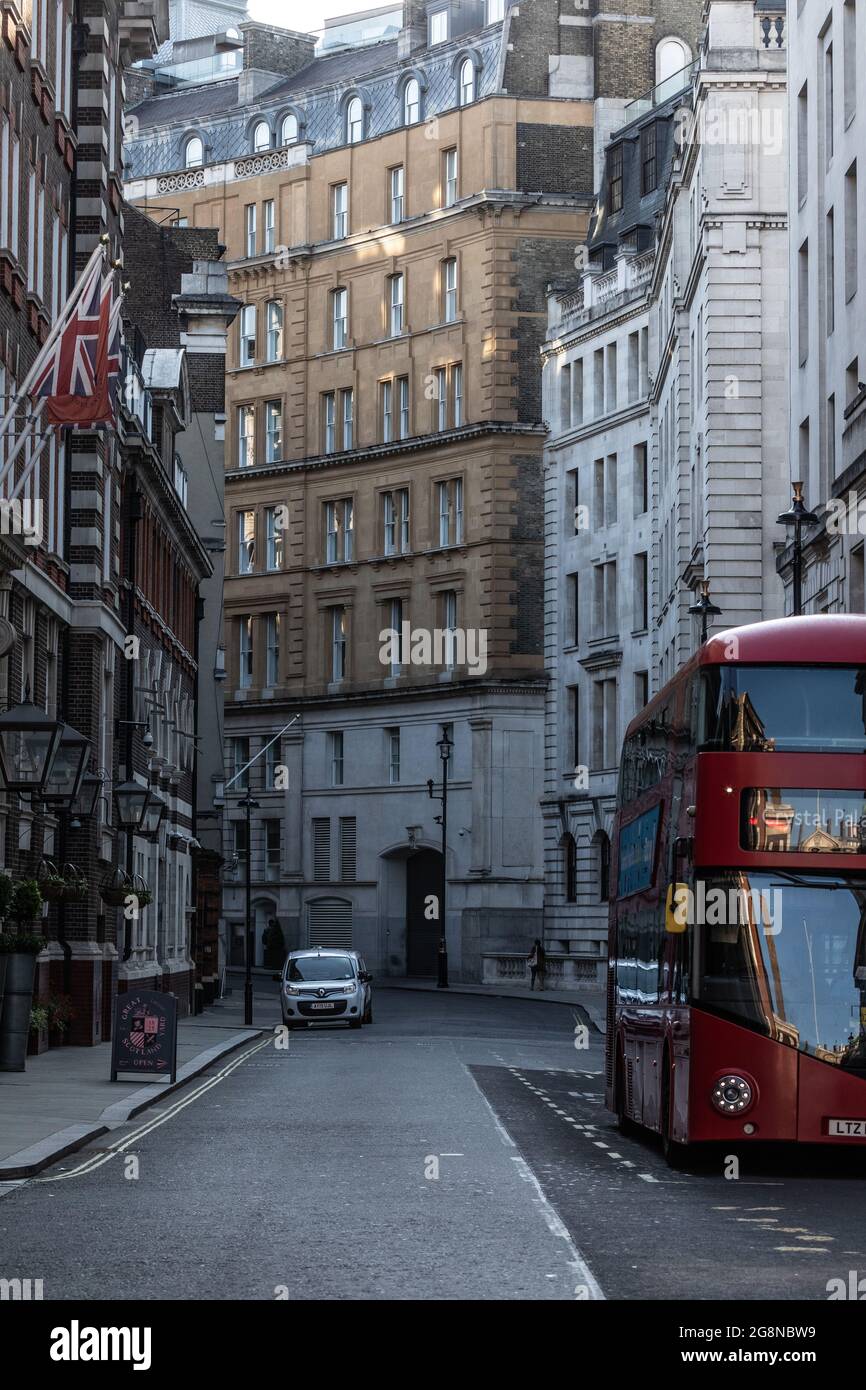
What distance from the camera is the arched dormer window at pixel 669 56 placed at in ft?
270

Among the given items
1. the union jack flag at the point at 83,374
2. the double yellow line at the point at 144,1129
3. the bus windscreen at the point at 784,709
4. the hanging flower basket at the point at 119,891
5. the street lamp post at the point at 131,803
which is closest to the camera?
the bus windscreen at the point at 784,709

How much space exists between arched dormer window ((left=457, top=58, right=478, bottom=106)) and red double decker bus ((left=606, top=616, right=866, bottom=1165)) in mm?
68949

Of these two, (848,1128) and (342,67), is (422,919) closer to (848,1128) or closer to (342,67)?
(342,67)

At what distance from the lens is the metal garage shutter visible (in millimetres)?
83562

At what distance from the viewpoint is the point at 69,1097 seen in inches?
995

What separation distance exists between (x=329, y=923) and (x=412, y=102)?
2997cm

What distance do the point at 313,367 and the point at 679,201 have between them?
30.5 m


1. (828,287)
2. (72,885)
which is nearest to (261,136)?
(828,287)

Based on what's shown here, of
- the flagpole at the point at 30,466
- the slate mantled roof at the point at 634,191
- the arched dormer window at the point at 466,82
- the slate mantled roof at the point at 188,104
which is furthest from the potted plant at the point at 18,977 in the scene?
the slate mantled roof at the point at 188,104

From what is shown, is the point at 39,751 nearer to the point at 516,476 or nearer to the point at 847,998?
the point at 847,998

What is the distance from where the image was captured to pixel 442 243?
83.2 m

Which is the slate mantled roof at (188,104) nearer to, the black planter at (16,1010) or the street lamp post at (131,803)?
the street lamp post at (131,803)

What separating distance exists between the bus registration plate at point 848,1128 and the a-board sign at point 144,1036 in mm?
12207
